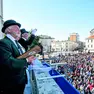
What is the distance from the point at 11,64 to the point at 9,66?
0.10 feet

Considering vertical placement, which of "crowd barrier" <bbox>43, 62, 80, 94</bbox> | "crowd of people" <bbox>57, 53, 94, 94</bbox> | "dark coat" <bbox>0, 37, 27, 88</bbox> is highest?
"dark coat" <bbox>0, 37, 27, 88</bbox>

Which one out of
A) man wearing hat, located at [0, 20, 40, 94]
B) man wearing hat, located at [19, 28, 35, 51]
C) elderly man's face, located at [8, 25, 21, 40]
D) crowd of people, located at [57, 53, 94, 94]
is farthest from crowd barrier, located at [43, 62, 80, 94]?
man wearing hat, located at [19, 28, 35, 51]

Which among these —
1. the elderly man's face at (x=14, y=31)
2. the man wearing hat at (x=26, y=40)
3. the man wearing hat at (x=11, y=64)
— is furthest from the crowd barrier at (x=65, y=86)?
the man wearing hat at (x=26, y=40)

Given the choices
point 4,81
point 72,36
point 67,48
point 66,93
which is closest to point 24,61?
point 4,81

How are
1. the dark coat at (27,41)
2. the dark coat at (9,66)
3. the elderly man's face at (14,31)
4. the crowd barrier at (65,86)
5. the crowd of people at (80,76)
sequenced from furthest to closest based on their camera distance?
the crowd of people at (80,76)
the dark coat at (27,41)
the elderly man's face at (14,31)
the crowd barrier at (65,86)
the dark coat at (9,66)

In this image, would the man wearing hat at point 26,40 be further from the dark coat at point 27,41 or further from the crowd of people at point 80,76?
the crowd of people at point 80,76

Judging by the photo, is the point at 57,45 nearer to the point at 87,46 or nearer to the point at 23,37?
the point at 87,46

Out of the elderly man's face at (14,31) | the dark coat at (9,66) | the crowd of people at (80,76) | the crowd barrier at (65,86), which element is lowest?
the crowd of people at (80,76)

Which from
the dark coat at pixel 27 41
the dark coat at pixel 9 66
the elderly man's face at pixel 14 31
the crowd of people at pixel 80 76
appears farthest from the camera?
the crowd of people at pixel 80 76

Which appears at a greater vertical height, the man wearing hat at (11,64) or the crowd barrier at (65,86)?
the man wearing hat at (11,64)

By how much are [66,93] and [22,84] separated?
563mm

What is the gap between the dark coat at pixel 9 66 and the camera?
7.50ft

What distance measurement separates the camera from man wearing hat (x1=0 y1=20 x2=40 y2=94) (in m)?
2.30

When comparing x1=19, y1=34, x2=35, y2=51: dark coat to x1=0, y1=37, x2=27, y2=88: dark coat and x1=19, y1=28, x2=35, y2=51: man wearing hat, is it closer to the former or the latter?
x1=19, y1=28, x2=35, y2=51: man wearing hat
